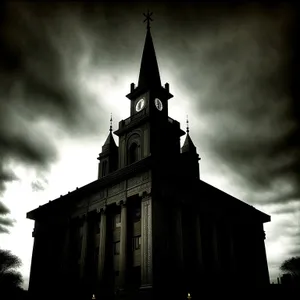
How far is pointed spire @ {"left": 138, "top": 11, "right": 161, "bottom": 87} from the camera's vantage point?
47.4 m

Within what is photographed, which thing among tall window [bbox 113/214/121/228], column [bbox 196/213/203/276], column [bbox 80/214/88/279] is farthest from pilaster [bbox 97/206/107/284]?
column [bbox 196/213/203/276]

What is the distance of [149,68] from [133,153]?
12147 mm

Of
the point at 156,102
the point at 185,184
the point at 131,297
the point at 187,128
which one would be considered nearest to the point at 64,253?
the point at 131,297

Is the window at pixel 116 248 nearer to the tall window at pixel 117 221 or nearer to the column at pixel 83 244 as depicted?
the tall window at pixel 117 221

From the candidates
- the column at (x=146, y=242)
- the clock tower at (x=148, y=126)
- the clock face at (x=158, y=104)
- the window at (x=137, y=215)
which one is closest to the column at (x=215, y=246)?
the clock tower at (x=148, y=126)

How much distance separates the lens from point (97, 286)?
37.1 m

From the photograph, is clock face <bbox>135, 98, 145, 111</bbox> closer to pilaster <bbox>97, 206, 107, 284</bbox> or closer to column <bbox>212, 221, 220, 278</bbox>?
pilaster <bbox>97, 206, 107, 284</bbox>

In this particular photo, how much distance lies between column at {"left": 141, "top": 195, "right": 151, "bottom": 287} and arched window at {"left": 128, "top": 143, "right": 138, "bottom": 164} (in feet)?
30.1

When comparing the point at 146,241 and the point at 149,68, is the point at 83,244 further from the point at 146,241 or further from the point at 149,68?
the point at 149,68

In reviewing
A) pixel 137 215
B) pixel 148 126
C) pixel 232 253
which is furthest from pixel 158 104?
pixel 232 253

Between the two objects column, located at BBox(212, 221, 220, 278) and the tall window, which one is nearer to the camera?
the tall window

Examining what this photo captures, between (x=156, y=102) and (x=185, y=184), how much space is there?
38.6ft

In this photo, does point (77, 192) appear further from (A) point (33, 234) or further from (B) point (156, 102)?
(B) point (156, 102)

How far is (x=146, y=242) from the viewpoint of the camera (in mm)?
33812
